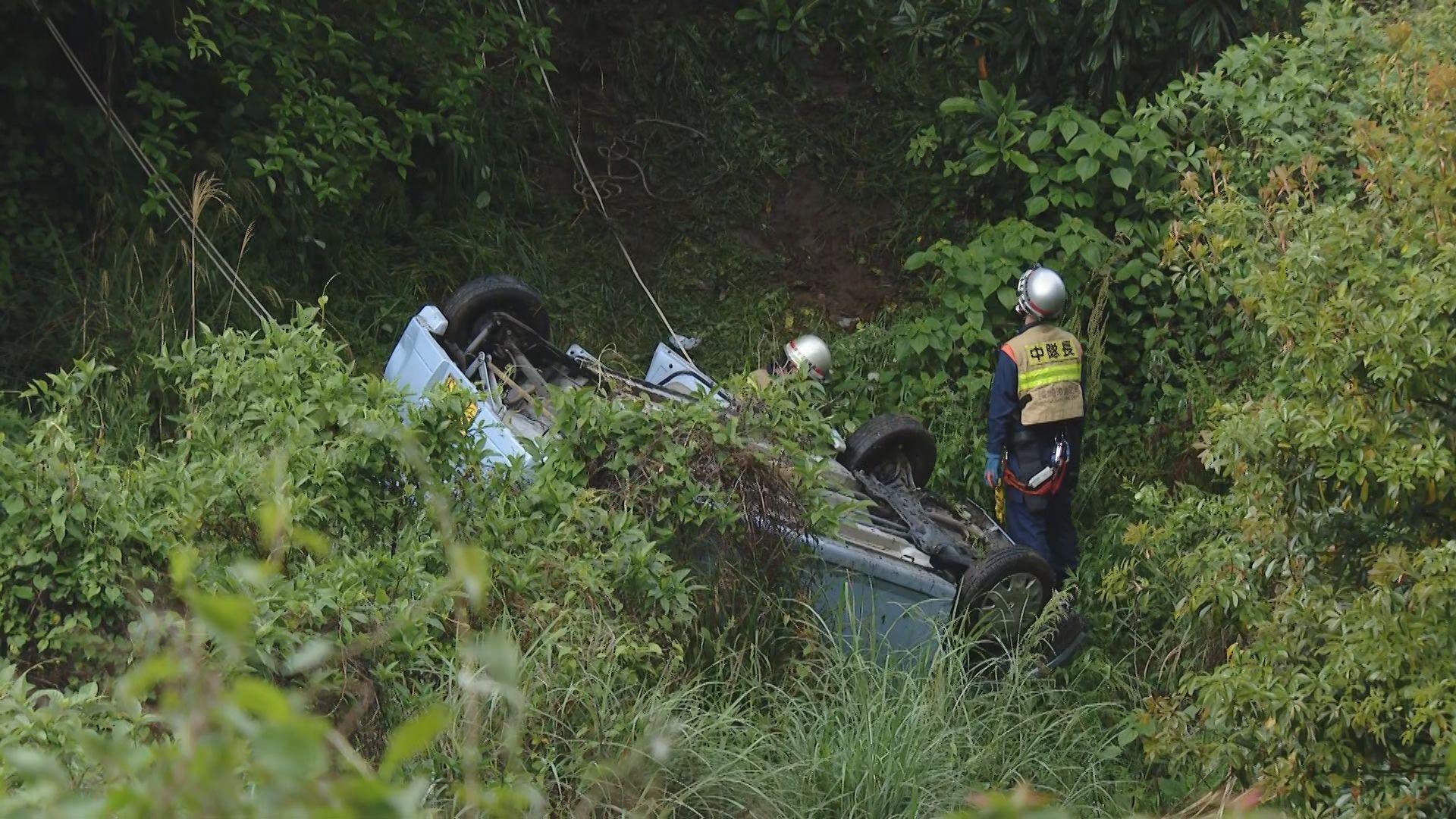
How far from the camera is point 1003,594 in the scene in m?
6.46

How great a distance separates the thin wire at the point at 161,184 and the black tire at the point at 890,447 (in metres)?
3.08

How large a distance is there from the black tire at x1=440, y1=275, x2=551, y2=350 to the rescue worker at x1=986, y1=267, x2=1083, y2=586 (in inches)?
96.9


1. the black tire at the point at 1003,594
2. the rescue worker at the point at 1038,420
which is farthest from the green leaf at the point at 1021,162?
the black tire at the point at 1003,594

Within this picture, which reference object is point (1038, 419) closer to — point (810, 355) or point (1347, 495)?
point (810, 355)

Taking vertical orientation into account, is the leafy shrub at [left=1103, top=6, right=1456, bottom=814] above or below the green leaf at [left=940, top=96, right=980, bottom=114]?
below

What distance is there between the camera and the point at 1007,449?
7.60 m

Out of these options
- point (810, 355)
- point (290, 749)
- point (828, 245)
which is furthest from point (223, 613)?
point (828, 245)

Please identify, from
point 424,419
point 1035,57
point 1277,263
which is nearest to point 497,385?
point 424,419

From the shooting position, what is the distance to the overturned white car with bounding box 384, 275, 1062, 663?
593 cm

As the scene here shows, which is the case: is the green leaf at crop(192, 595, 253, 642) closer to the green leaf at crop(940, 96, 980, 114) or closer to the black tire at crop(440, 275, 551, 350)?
the black tire at crop(440, 275, 551, 350)

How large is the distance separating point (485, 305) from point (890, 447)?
2240mm

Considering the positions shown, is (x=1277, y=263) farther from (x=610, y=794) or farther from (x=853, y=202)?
(x=853, y=202)

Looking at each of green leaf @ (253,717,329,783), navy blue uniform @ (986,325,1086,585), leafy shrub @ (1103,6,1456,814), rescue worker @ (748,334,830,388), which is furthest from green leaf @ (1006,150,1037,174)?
green leaf @ (253,717,329,783)

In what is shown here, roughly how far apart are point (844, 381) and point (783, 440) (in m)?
3.33
